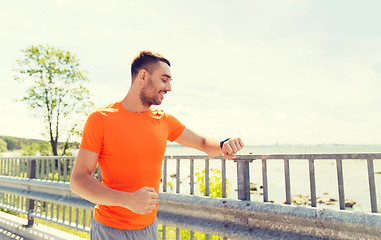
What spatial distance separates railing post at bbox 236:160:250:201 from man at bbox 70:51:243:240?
1067 mm

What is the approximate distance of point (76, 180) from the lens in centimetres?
208

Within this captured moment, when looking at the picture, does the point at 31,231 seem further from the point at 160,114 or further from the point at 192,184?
the point at 160,114

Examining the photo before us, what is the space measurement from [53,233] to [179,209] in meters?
3.06

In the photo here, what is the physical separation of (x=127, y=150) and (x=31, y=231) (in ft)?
16.0

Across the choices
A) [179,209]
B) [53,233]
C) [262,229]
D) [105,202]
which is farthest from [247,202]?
[53,233]

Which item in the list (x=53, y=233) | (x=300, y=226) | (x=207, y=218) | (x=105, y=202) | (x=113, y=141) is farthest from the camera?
(x=53, y=233)

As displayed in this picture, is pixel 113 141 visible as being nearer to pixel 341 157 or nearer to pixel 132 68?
pixel 132 68

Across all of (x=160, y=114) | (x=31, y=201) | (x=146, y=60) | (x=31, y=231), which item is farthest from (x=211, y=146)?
(x=31, y=201)

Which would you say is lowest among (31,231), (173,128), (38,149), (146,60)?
(31,231)

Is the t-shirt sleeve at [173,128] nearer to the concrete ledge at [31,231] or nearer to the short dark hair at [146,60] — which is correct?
the short dark hair at [146,60]

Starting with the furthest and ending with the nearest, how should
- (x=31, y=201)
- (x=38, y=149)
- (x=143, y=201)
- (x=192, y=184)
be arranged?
(x=38, y=149) < (x=31, y=201) < (x=192, y=184) < (x=143, y=201)

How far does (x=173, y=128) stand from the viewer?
8.98ft

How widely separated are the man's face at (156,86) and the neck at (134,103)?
0.04 metres

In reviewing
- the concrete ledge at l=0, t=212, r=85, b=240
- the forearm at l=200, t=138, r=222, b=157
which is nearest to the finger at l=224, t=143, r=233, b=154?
the forearm at l=200, t=138, r=222, b=157
